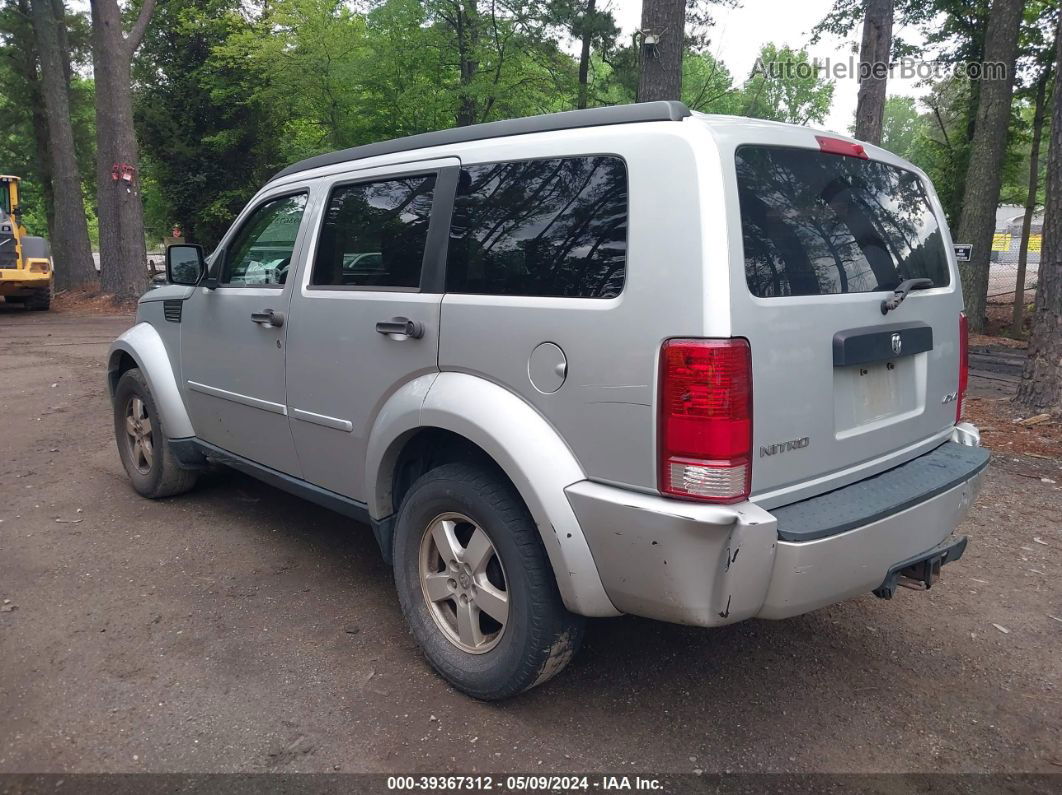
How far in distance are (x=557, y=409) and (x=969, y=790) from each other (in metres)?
1.74

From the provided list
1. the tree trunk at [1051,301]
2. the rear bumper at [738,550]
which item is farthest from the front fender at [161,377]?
the tree trunk at [1051,301]

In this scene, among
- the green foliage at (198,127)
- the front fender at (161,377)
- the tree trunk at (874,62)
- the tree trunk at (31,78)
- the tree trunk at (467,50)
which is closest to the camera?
the front fender at (161,377)

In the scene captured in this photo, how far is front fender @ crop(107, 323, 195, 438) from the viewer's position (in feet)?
15.4

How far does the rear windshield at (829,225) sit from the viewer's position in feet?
8.14

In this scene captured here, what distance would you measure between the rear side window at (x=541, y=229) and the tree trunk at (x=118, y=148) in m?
17.6

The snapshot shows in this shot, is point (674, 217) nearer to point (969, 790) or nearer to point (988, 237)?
point (969, 790)

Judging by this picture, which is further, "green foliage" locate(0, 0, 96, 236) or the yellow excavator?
"green foliage" locate(0, 0, 96, 236)

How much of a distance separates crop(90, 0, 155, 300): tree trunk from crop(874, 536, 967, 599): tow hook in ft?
61.7

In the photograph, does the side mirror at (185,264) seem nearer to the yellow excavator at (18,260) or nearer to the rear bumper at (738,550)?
the rear bumper at (738,550)

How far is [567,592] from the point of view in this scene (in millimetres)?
2580

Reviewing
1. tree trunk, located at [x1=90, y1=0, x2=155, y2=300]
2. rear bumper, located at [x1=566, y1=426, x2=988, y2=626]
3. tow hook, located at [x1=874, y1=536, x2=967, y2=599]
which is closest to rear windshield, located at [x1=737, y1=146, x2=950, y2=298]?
rear bumper, located at [x1=566, y1=426, x2=988, y2=626]

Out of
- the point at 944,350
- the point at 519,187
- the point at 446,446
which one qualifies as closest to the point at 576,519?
the point at 446,446

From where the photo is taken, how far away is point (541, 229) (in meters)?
2.75

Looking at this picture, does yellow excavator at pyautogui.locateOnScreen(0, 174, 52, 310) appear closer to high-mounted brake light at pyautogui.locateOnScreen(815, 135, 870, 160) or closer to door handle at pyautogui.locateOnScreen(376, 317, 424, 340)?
door handle at pyautogui.locateOnScreen(376, 317, 424, 340)
